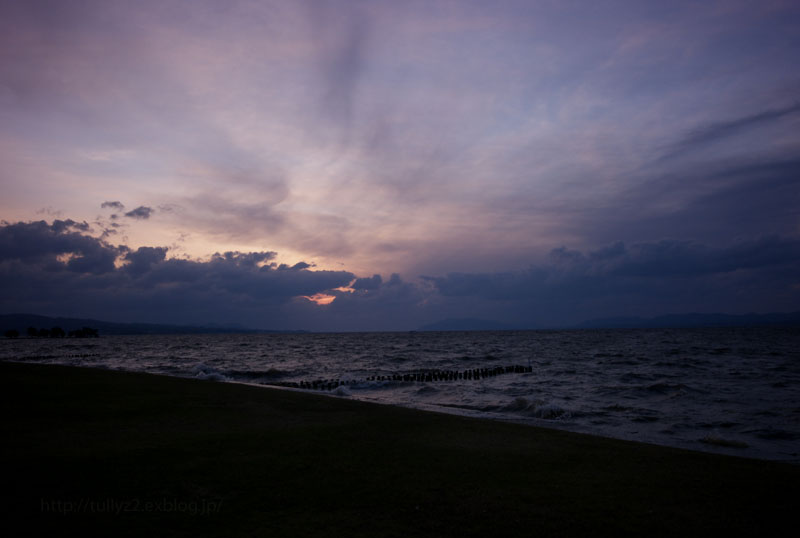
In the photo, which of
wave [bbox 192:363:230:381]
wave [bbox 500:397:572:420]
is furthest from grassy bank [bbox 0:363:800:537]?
wave [bbox 192:363:230:381]

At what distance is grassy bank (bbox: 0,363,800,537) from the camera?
5.91 meters

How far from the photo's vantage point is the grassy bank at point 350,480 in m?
5.91

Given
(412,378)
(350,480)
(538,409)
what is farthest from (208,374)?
(350,480)

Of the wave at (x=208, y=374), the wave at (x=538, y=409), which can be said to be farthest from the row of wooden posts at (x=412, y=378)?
the wave at (x=538, y=409)

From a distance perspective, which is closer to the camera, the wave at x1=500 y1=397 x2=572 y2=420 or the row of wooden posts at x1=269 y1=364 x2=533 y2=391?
the wave at x1=500 y1=397 x2=572 y2=420

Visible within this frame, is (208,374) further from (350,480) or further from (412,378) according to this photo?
(350,480)

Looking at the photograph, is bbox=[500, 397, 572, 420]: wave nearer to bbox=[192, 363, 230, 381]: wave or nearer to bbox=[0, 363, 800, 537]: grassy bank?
bbox=[0, 363, 800, 537]: grassy bank

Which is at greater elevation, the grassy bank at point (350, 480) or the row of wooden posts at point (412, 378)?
the grassy bank at point (350, 480)

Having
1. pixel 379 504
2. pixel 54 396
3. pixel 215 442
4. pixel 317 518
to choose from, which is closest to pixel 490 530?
pixel 379 504

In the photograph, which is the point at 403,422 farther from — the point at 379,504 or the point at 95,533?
the point at 95,533

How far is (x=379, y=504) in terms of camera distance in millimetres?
6578

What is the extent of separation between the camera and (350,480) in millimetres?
7543

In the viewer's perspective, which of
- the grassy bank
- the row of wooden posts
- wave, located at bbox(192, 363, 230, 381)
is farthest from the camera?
the row of wooden posts

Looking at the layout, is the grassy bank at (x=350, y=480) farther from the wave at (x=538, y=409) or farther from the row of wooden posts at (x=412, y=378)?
the row of wooden posts at (x=412, y=378)
